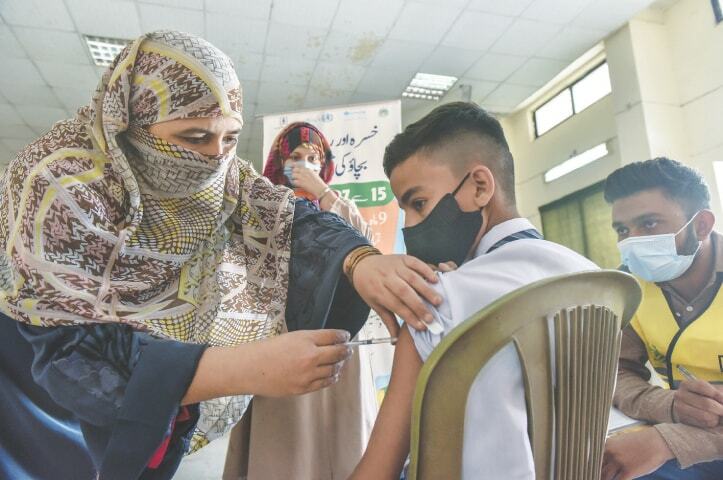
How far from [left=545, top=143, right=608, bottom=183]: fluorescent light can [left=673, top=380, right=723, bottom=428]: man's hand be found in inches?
172

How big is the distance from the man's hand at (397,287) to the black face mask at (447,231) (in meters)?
0.14

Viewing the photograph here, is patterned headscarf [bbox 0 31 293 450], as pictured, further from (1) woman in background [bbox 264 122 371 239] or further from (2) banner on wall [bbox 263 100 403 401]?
(2) banner on wall [bbox 263 100 403 401]

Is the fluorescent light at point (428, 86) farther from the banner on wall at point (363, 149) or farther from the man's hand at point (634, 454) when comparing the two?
the man's hand at point (634, 454)

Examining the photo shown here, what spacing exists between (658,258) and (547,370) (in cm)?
119

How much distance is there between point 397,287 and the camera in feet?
2.37

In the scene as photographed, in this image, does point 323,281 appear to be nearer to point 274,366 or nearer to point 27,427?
point 274,366

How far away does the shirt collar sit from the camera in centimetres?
83

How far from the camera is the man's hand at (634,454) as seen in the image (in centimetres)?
99

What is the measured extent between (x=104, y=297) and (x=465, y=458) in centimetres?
71

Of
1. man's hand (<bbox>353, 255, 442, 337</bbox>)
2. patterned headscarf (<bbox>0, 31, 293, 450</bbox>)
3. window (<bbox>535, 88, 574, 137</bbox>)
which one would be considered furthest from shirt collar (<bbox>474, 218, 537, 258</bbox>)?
window (<bbox>535, 88, 574, 137</bbox>)

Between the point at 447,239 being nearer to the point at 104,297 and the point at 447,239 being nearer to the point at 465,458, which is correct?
the point at 465,458

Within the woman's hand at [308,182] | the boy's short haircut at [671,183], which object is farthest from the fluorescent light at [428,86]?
the boy's short haircut at [671,183]

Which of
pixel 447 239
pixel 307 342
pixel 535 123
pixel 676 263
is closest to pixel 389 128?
pixel 676 263

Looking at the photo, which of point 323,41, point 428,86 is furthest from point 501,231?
point 428,86
